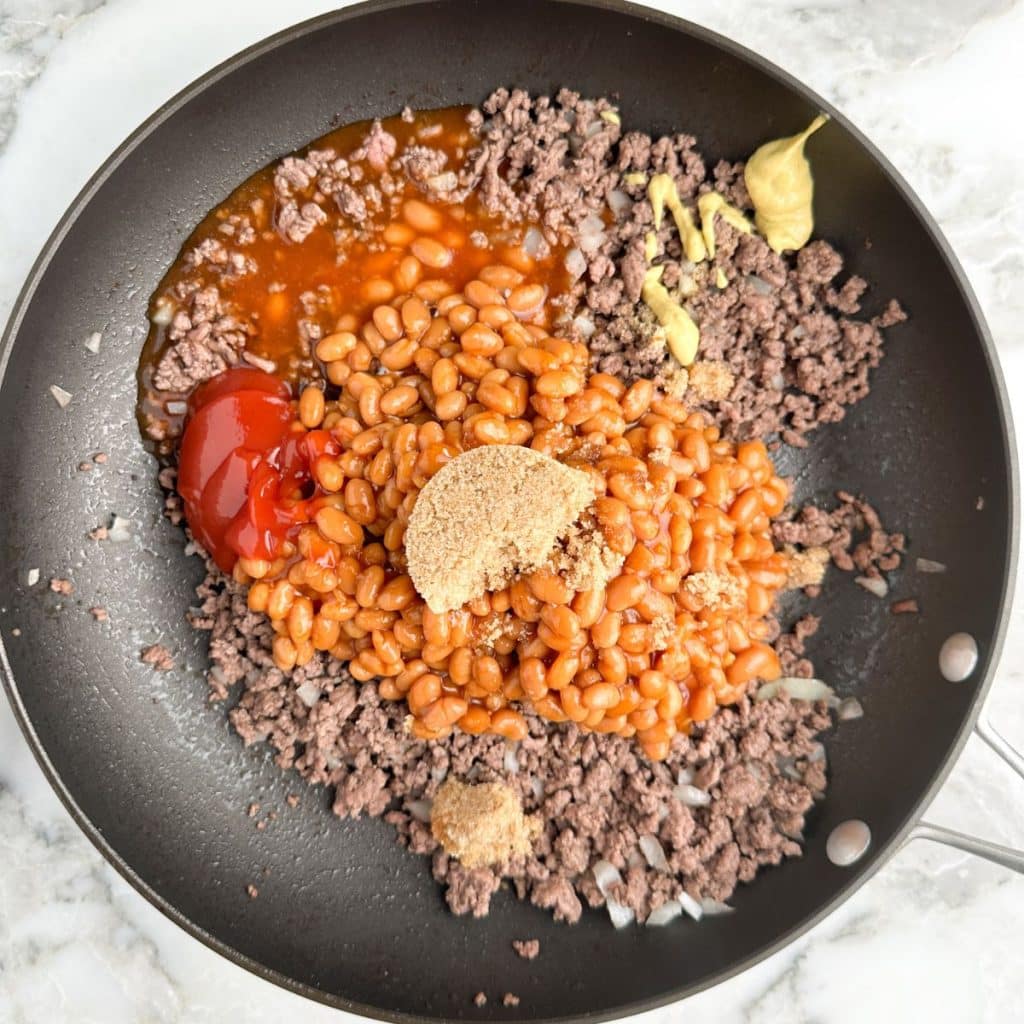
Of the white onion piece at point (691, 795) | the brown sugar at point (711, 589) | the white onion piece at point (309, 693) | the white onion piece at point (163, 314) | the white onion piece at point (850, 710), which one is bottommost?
the white onion piece at point (691, 795)

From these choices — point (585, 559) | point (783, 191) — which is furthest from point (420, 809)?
point (783, 191)

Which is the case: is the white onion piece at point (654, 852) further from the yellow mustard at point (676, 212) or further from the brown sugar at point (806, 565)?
the yellow mustard at point (676, 212)

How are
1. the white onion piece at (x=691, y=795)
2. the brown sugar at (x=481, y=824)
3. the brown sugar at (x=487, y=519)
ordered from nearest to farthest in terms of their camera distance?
1. the brown sugar at (x=487, y=519)
2. the brown sugar at (x=481, y=824)
3. the white onion piece at (x=691, y=795)

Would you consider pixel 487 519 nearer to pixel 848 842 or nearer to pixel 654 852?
pixel 654 852

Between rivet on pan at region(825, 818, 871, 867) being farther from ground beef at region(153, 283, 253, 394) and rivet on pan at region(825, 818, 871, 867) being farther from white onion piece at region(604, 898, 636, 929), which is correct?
ground beef at region(153, 283, 253, 394)

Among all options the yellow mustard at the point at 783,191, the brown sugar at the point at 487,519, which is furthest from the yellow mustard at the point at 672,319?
the brown sugar at the point at 487,519

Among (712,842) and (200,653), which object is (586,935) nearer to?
(712,842)

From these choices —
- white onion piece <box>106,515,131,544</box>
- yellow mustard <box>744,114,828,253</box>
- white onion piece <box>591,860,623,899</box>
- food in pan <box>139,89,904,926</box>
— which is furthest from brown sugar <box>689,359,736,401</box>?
white onion piece <box>106,515,131,544</box>
